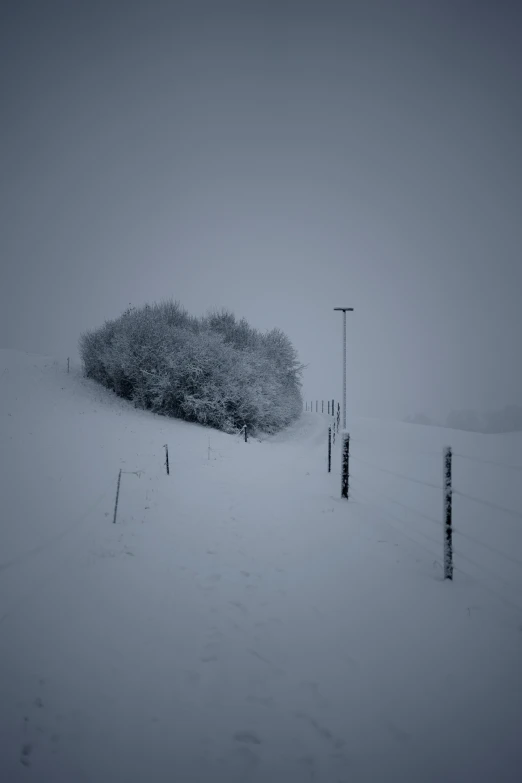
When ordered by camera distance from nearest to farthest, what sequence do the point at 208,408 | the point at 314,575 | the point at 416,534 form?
the point at 314,575, the point at 416,534, the point at 208,408

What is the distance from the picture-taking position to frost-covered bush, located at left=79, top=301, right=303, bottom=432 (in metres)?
24.5

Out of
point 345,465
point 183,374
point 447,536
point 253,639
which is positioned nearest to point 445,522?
point 447,536

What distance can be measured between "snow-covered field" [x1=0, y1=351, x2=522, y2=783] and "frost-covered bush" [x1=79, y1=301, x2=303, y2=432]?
14.4 metres

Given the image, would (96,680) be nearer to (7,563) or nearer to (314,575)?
(314,575)

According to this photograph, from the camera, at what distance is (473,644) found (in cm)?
423

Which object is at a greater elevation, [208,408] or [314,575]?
[208,408]

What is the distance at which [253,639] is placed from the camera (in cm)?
435

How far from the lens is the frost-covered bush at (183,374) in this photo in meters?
24.5

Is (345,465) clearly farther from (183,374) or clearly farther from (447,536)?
(183,374)

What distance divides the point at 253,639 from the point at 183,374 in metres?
21.5

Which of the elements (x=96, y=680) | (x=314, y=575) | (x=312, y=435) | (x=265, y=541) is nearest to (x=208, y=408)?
(x=312, y=435)

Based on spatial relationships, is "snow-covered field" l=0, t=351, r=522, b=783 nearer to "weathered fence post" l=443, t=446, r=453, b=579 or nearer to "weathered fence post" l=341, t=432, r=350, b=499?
"weathered fence post" l=443, t=446, r=453, b=579

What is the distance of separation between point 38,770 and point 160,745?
1015 millimetres

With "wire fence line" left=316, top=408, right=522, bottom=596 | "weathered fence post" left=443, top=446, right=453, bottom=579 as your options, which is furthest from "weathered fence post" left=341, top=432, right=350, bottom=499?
"weathered fence post" left=443, top=446, right=453, bottom=579
